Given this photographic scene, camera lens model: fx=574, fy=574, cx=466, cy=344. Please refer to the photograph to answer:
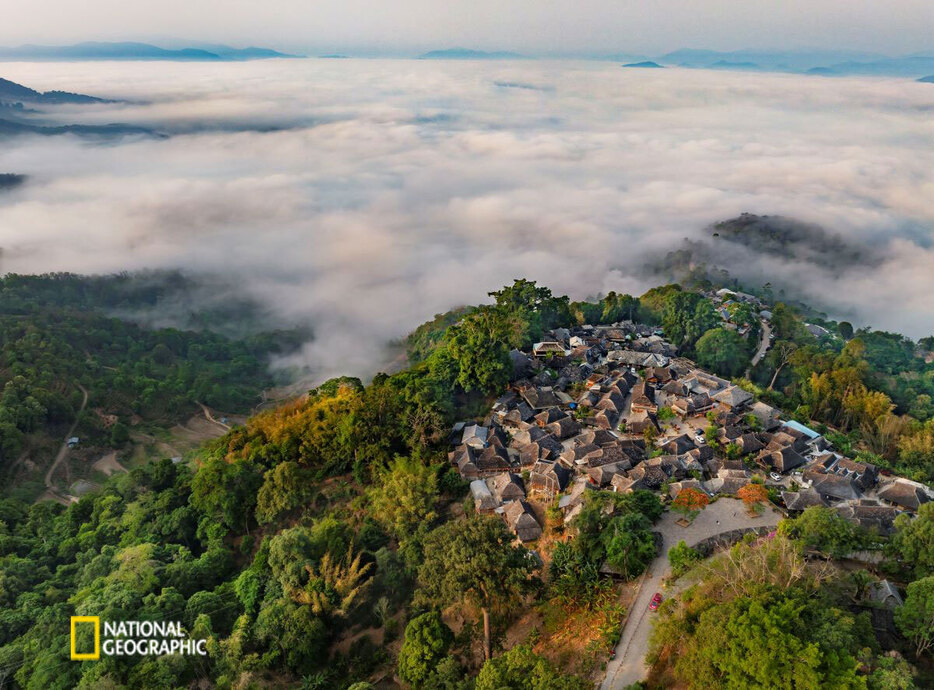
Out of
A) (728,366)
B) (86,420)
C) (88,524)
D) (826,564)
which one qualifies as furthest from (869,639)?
(86,420)

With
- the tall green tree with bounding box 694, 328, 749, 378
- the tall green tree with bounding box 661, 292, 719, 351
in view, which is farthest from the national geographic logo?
the tall green tree with bounding box 661, 292, 719, 351

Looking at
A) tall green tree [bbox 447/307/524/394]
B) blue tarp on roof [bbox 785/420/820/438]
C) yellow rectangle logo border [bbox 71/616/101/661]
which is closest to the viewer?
yellow rectangle logo border [bbox 71/616/101/661]

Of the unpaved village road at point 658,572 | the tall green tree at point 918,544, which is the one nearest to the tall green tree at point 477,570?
the unpaved village road at point 658,572

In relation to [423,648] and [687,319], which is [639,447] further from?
[687,319]

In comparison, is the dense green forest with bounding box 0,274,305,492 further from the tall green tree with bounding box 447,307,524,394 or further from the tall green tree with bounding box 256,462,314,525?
the tall green tree with bounding box 447,307,524,394

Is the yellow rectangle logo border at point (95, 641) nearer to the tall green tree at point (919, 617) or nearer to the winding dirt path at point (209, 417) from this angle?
the tall green tree at point (919, 617)
